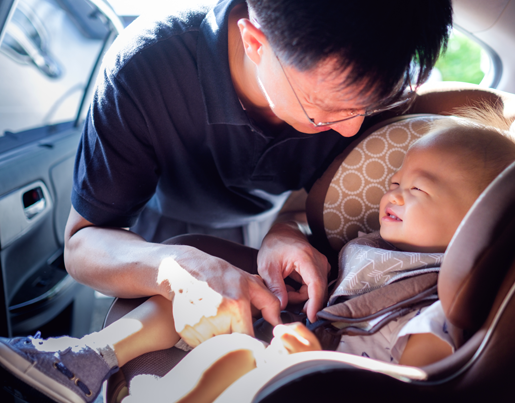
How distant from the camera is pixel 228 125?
1.10 m

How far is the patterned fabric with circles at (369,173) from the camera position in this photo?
43.7 inches

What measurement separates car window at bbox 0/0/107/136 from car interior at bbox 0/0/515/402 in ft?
0.05

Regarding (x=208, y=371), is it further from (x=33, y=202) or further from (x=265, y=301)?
(x=33, y=202)

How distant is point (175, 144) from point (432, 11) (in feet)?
2.34

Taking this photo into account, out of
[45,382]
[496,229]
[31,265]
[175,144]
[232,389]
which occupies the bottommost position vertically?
[31,265]

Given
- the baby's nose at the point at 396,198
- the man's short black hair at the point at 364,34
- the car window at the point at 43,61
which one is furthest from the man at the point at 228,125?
the car window at the point at 43,61

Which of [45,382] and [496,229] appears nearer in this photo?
[496,229]

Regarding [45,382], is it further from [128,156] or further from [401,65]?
[401,65]

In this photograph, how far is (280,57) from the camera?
749mm

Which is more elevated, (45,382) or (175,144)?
(175,144)

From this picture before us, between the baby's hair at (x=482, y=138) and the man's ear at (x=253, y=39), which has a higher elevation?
the man's ear at (x=253, y=39)

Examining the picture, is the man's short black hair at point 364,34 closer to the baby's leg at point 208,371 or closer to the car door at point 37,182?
the baby's leg at point 208,371

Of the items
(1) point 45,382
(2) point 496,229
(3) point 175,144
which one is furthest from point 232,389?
(3) point 175,144

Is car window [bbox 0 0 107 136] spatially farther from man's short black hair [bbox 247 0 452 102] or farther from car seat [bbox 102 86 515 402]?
car seat [bbox 102 86 515 402]
